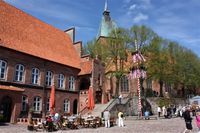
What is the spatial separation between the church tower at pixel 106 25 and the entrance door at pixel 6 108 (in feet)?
106

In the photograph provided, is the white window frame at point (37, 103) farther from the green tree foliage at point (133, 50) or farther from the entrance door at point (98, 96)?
the green tree foliage at point (133, 50)

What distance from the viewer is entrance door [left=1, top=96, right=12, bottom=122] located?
24.6 m

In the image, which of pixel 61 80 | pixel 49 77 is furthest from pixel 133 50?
pixel 49 77

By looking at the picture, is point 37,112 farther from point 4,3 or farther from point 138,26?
point 138,26

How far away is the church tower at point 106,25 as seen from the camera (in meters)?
55.1

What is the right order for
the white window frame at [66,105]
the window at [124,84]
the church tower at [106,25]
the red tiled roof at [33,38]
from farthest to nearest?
the church tower at [106,25] → the window at [124,84] → the white window frame at [66,105] → the red tiled roof at [33,38]

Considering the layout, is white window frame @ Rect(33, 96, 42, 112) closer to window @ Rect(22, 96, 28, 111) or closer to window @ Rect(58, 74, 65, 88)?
window @ Rect(22, 96, 28, 111)

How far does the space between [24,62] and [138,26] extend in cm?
2187

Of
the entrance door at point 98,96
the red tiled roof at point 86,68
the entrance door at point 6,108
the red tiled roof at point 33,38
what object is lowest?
the entrance door at point 6,108

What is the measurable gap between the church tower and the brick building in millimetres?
14663

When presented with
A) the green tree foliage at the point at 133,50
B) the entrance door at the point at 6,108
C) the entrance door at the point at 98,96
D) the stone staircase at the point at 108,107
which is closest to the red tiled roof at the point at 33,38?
the entrance door at the point at 98,96

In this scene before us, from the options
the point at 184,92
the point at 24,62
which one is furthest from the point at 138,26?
the point at 184,92

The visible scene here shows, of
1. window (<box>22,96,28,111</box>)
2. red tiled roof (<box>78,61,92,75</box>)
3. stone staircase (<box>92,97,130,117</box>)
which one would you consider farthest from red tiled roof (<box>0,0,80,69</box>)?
stone staircase (<box>92,97,130,117</box>)

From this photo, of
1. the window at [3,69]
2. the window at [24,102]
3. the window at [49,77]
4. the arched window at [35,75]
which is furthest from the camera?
the window at [49,77]
